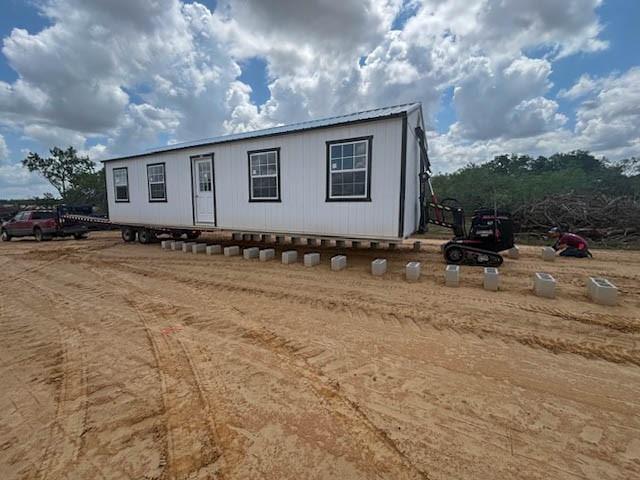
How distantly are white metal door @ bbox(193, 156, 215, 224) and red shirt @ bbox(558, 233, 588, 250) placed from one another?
10179 mm

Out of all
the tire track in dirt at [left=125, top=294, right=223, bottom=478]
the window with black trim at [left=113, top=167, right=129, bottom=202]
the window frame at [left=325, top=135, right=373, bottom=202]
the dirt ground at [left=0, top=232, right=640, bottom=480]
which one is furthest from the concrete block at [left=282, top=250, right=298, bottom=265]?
the window with black trim at [left=113, top=167, right=129, bottom=202]

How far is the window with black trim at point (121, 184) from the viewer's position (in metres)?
12.4

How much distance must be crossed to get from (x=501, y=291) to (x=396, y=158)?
Result: 327 centimetres

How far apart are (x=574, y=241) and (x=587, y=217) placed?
428cm

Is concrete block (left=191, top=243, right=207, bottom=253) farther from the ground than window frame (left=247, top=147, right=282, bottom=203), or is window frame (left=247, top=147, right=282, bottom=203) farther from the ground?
window frame (left=247, top=147, right=282, bottom=203)

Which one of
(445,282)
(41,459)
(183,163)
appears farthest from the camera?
(183,163)

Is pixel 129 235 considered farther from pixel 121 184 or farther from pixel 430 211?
pixel 430 211

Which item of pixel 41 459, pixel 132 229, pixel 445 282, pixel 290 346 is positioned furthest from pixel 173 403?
pixel 132 229

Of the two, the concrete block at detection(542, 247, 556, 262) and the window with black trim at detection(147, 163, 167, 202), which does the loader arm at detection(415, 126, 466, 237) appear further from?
the window with black trim at detection(147, 163, 167, 202)

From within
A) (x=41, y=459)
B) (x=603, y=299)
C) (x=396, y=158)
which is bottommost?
(x=41, y=459)

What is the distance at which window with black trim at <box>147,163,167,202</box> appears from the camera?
11.1 m

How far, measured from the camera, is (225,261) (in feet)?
27.9

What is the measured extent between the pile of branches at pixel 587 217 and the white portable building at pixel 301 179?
641cm

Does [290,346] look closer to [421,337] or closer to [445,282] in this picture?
[421,337]
